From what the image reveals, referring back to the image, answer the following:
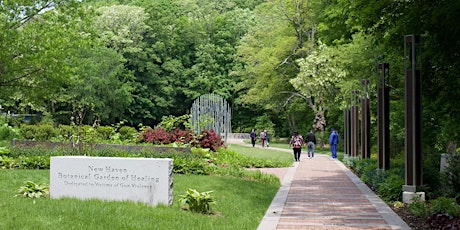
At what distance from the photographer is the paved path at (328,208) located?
8.98 meters

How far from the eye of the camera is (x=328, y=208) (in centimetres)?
1093

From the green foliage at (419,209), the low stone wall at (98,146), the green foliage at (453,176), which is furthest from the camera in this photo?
the low stone wall at (98,146)

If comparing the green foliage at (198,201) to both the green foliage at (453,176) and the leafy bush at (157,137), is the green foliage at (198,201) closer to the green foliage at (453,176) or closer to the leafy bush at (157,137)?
the green foliage at (453,176)

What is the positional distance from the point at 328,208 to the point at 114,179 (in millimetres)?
4255

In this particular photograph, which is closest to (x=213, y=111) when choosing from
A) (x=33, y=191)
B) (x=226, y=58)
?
(x=33, y=191)

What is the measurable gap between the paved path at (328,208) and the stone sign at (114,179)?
1.98 m

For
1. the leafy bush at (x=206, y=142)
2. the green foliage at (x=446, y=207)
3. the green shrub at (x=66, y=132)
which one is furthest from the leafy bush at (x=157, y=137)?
the green foliage at (x=446, y=207)

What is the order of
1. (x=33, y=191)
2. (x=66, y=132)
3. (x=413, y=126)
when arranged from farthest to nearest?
1. (x=66, y=132)
2. (x=413, y=126)
3. (x=33, y=191)

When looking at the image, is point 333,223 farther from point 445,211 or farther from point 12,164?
point 12,164

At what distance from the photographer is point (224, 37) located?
6819 cm

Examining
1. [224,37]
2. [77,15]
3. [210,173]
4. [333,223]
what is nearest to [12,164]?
[210,173]

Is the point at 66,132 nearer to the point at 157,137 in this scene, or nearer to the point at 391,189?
the point at 157,137

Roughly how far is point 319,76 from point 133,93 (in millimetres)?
30047

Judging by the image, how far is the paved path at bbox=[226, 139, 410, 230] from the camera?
8.98 meters
